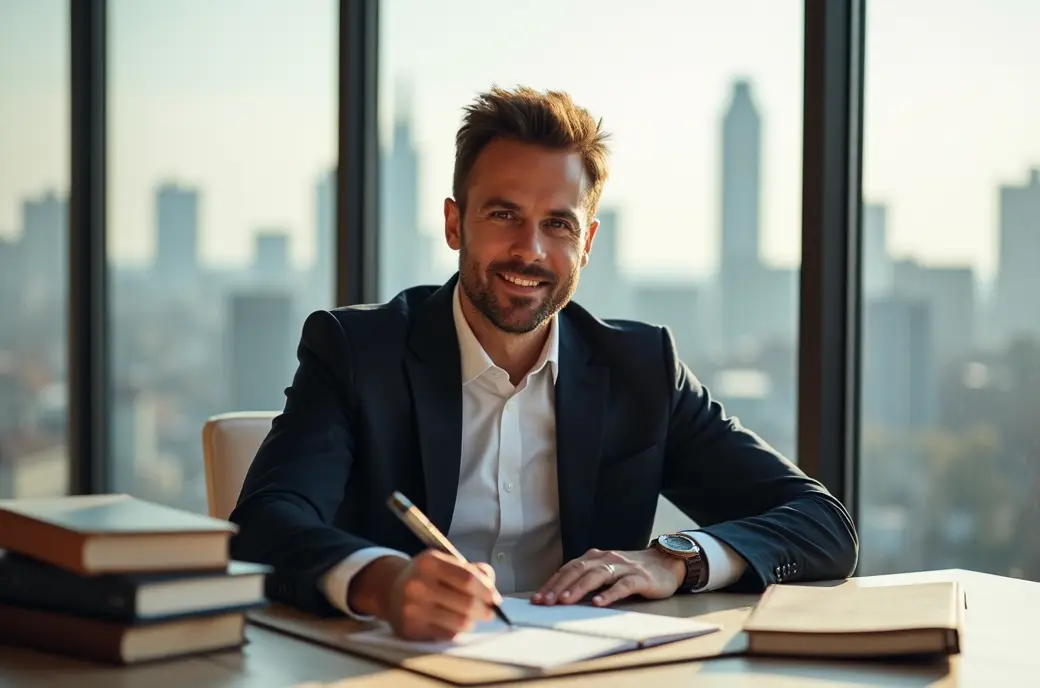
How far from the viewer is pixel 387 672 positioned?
→ 4.23 ft

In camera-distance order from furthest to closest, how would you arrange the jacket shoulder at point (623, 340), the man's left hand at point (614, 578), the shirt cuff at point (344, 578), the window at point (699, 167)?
the window at point (699, 167)
the jacket shoulder at point (623, 340)
the man's left hand at point (614, 578)
the shirt cuff at point (344, 578)

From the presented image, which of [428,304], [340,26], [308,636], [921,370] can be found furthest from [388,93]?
[308,636]

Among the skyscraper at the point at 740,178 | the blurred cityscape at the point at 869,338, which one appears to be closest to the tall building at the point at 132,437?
the blurred cityscape at the point at 869,338

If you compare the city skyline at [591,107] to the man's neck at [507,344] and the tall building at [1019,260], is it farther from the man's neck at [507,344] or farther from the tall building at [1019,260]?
the man's neck at [507,344]

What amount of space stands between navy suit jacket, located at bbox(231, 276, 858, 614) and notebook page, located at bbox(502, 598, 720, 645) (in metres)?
0.32

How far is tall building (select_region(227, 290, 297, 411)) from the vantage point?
3.85 meters

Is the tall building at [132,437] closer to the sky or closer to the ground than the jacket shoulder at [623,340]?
closer to the ground

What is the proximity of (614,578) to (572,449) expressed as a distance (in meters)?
0.47

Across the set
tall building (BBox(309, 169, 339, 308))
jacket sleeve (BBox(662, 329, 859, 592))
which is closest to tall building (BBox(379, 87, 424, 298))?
tall building (BBox(309, 169, 339, 308))

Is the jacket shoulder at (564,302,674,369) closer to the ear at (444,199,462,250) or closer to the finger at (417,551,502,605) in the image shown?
the ear at (444,199,462,250)

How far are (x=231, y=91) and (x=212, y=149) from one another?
0.22 metres

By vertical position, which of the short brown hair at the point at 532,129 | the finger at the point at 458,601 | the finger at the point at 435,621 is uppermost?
the short brown hair at the point at 532,129

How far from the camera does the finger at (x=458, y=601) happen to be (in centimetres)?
139

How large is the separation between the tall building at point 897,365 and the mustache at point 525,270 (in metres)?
0.77
